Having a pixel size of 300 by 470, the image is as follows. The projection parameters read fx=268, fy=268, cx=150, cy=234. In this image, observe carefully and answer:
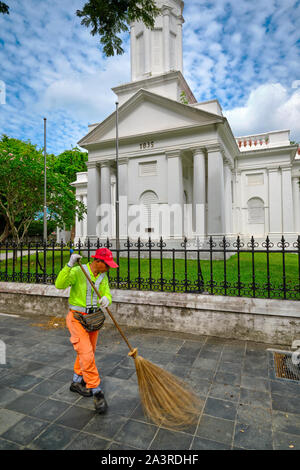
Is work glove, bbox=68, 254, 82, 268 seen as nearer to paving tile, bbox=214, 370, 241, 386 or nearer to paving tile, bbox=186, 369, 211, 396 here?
paving tile, bbox=186, 369, 211, 396

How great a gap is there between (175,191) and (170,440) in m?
15.2

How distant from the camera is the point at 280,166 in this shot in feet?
74.8

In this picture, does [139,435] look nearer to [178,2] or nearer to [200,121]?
→ [200,121]

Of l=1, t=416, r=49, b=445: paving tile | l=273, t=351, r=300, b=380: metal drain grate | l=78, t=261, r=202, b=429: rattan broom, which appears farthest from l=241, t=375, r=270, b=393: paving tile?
l=1, t=416, r=49, b=445: paving tile

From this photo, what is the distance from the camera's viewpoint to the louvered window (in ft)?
58.4

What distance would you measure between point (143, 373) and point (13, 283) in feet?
18.2

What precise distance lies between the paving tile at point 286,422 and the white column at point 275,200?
869 inches

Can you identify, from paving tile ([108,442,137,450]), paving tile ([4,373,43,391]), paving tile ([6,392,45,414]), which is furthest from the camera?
paving tile ([4,373,43,391])

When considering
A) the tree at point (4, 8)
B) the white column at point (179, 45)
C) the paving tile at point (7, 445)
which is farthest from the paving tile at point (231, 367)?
the white column at point (179, 45)

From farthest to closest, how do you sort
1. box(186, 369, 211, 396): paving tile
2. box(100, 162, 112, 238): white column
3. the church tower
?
the church tower, box(100, 162, 112, 238): white column, box(186, 369, 211, 396): paving tile

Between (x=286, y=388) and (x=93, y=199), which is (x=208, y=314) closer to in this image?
(x=286, y=388)

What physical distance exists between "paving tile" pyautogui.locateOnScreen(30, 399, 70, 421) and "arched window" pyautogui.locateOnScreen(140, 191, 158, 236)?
1476 cm

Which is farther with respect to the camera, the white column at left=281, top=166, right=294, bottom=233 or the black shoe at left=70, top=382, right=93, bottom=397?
the white column at left=281, top=166, right=294, bottom=233

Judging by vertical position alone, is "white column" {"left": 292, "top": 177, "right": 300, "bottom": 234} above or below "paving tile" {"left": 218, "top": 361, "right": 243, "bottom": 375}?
above
